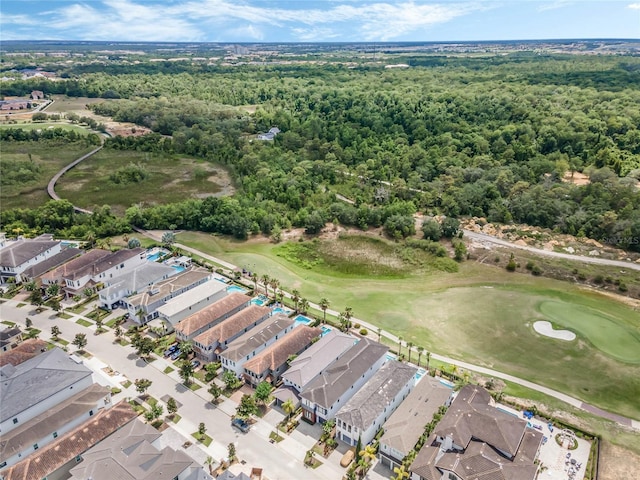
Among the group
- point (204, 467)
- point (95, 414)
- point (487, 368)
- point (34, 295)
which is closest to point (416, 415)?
point (487, 368)

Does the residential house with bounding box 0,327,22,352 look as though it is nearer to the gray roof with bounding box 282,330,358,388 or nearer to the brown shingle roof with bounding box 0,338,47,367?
the brown shingle roof with bounding box 0,338,47,367

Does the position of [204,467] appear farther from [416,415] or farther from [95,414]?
[416,415]

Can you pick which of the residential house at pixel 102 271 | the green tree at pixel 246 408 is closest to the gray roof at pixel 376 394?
the green tree at pixel 246 408

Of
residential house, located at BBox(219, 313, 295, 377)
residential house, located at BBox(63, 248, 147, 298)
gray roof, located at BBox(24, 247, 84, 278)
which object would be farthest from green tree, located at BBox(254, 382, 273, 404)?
gray roof, located at BBox(24, 247, 84, 278)

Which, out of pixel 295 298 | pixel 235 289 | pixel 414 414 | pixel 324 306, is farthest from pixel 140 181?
pixel 414 414

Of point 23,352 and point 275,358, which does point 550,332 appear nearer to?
point 275,358

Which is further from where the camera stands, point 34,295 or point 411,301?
point 411,301
